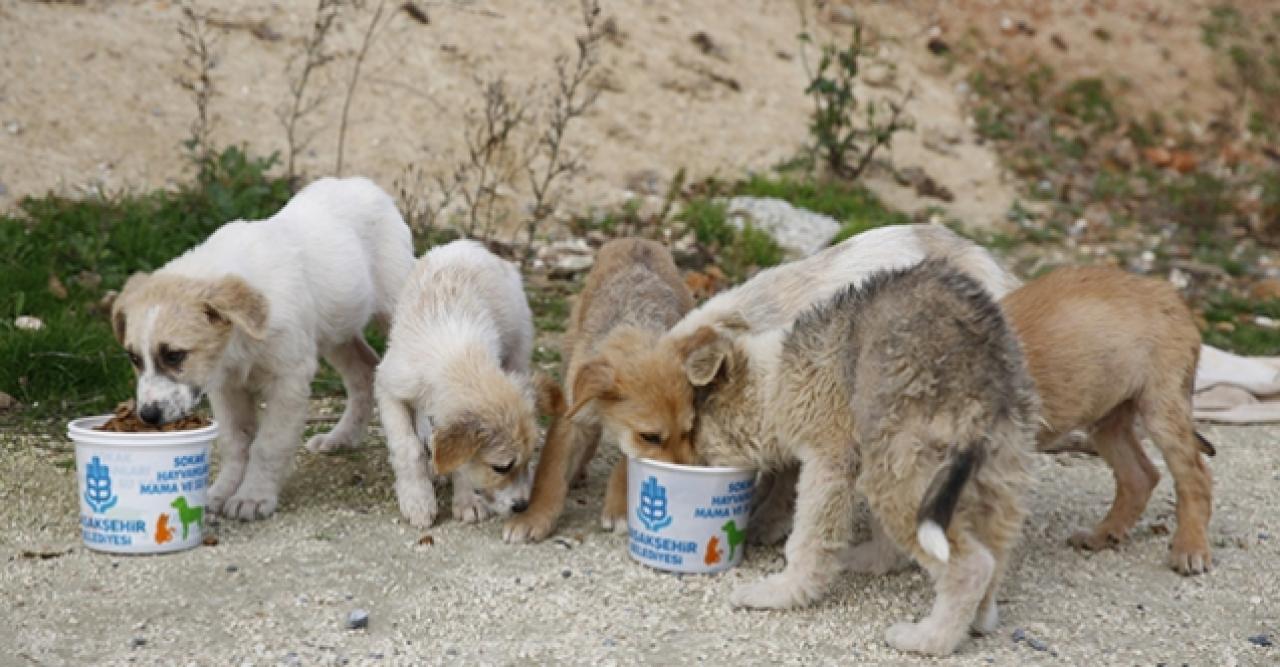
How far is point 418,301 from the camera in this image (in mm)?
6105

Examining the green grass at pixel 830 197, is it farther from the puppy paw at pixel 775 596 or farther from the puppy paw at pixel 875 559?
the puppy paw at pixel 775 596

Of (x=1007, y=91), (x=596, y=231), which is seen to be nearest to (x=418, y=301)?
(x=596, y=231)

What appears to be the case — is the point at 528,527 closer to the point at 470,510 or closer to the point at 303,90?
the point at 470,510

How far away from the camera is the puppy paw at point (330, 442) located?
674 centimetres

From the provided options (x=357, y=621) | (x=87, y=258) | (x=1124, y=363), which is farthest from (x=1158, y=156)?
(x=357, y=621)

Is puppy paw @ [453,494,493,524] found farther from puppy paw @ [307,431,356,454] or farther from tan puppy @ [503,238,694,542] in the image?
puppy paw @ [307,431,356,454]

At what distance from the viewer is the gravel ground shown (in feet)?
14.9

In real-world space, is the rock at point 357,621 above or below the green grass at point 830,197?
below

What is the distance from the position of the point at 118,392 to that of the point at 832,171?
725 centimetres

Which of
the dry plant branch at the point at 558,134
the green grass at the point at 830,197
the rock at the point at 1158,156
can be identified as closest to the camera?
the dry plant branch at the point at 558,134

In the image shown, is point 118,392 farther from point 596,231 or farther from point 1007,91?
point 1007,91

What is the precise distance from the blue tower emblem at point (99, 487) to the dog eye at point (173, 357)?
496 mm

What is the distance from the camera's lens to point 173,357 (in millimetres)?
5477

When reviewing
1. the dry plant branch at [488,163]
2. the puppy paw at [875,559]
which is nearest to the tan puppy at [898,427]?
the puppy paw at [875,559]
